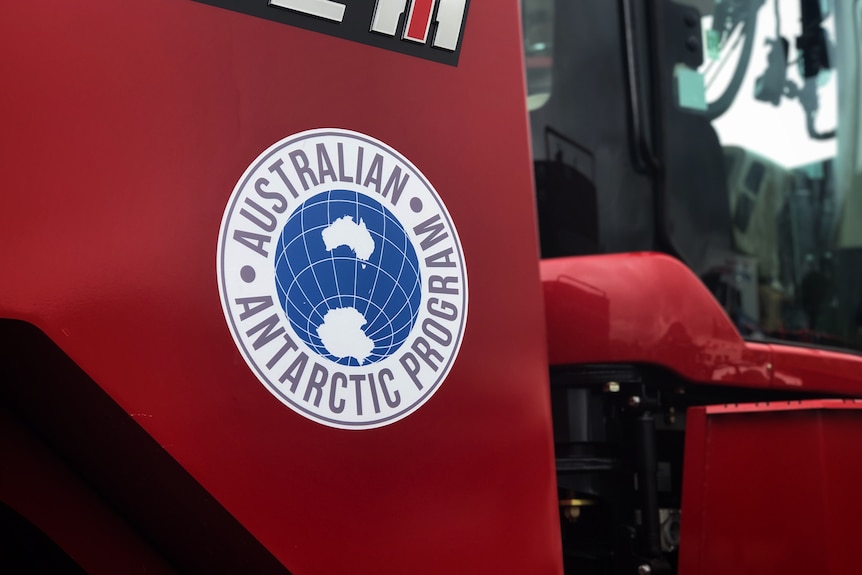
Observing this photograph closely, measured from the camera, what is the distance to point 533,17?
1980mm

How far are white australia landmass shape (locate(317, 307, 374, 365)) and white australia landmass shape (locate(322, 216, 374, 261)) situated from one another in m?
0.08

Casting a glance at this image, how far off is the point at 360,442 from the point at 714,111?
1401mm

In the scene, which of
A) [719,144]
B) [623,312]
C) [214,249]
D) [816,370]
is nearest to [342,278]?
Answer: [214,249]

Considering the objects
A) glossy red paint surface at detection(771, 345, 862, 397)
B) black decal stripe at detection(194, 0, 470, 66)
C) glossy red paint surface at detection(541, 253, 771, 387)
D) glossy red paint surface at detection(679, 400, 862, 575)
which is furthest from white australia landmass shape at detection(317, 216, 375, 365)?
glossy red paint surface at detection(771, 345, 862, 397)

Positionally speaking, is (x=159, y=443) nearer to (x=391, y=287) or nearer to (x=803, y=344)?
(x=391, y=287)

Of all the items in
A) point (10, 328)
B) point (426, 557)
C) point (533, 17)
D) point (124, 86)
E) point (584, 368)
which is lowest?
point (426, 557)

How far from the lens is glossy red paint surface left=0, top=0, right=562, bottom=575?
94cm

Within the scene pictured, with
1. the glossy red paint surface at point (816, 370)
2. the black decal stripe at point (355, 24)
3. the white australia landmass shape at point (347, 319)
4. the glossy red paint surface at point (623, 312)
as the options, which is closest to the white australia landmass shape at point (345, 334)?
the white australia landmass shape at point (347, 319)

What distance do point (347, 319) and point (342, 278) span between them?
0.17ft

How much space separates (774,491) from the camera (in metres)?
1.75

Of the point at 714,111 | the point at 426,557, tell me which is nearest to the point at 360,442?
the point at 426,557

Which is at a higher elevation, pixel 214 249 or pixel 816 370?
pixel 214 249

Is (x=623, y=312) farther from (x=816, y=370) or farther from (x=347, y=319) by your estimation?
(x=347, y=319)

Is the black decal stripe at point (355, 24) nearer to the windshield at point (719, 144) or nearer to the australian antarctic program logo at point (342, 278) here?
the australian antarctic program logo at point (342, 278)
